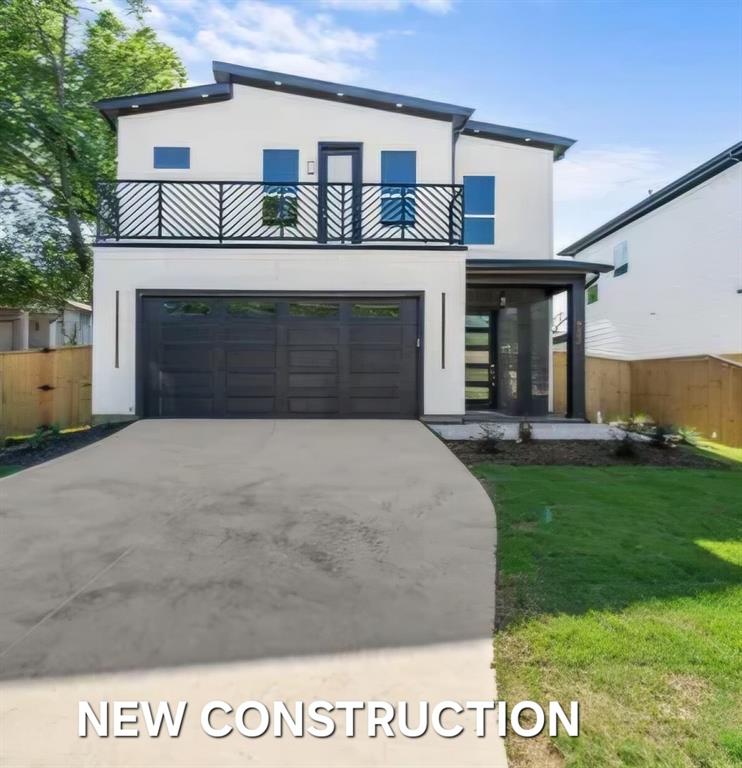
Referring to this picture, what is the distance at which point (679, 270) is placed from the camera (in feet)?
51.2

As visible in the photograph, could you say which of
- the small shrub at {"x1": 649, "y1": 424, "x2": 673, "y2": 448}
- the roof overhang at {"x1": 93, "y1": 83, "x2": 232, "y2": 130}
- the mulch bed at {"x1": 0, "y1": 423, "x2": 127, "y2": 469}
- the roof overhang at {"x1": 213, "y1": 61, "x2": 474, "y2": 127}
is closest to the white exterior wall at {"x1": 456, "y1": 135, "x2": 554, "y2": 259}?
the roof overhang at {"x1": 213, "y1": 61, "x2": 474, "y2": 127}

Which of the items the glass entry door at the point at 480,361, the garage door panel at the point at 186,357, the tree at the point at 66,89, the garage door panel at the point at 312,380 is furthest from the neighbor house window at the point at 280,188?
the tree at the point at 66,89

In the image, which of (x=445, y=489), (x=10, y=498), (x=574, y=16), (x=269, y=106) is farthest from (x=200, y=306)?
(x=574, y=16)

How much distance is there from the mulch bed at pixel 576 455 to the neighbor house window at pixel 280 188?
20.2 ft

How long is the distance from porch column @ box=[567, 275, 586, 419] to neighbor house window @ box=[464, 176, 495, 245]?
8.20ft

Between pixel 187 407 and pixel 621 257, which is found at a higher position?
pixel 621 257

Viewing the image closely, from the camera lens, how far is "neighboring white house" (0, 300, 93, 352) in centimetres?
2250

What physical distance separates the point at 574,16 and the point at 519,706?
483 inches

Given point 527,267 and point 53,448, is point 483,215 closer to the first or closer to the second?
point 527,267

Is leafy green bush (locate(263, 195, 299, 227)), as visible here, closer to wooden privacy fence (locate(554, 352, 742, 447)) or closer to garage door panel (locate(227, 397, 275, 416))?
garage door panel (locate(227, 397, 275, 416))

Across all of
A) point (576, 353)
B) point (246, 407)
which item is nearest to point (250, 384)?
point (246, 407)

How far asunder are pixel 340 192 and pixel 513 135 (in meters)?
4.71

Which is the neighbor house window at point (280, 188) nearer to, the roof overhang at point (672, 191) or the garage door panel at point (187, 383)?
the garage door panel at point (187, 383)

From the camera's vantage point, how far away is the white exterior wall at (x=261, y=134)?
465 inches
